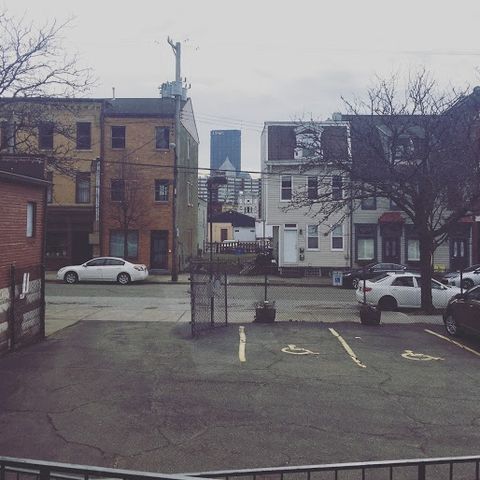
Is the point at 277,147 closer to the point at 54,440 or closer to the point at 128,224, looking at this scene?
the point at 128,224

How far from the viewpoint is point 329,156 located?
18.9m

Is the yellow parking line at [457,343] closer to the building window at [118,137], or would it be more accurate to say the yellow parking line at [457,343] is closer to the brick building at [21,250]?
the brick building at [21,250]

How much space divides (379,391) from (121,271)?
21.8 meters

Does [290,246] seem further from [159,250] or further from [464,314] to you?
[464,314]

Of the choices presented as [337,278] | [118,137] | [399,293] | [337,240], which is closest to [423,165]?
[399,293]

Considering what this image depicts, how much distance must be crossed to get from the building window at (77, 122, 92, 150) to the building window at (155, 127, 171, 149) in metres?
4.41

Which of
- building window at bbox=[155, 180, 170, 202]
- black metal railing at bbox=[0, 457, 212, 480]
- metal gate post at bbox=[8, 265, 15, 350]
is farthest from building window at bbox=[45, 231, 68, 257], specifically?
black metal railing at bbox=[0, 457, 212, 480]

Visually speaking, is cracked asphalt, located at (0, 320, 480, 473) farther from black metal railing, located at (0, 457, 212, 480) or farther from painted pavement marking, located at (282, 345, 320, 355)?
black metal railing, located at (0, 457, 212, 480)

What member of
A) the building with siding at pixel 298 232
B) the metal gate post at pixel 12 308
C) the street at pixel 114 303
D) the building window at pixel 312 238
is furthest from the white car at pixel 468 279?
the metal gate post at pixel 12 308

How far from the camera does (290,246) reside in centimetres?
3534

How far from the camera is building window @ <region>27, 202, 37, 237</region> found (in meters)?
13.4

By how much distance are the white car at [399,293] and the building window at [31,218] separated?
1226cm

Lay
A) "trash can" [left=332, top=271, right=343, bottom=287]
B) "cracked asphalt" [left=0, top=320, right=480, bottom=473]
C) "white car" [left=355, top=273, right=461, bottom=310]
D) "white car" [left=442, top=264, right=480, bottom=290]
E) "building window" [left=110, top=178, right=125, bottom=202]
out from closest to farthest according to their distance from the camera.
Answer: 1. "cracked asphalt" [left=0, top=320, right=480, bottom=473]
2. "white car" [left=355, top=273, right=461, bottom=310]
3. "white car" [left=442, top=264, right=480, bottom=290]
4. "trash can" [left=332, top=271, right=343, bottom=287]
5. "building window" [left=110, top=178, right=125, bottom=202]

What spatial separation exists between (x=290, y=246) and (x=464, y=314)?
2163cm
